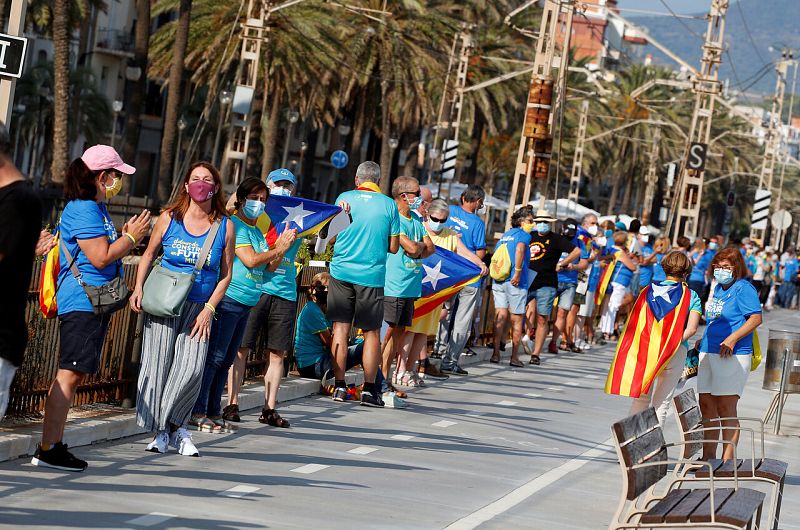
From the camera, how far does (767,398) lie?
64.6 feet

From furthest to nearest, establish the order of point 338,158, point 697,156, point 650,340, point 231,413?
point 338,158 < point 697,156 < point 650,340 < point 231,413

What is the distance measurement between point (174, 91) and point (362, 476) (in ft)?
93.4

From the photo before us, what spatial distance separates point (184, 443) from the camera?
9.72 meters

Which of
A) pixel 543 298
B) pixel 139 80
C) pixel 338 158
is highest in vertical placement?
pixel 338 158

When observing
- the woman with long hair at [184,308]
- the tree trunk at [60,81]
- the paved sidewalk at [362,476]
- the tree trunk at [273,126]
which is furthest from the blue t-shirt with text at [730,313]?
the tree trunk at [273,126]

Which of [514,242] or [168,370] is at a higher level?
[514,242]

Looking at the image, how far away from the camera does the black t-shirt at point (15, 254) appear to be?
577cm

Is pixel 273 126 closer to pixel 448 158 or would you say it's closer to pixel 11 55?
pixel 448 158

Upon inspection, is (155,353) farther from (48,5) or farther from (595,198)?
(595,198)

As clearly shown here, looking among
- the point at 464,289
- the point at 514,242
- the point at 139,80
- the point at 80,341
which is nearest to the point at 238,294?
the point at 80,341

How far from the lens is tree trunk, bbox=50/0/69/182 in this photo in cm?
3506

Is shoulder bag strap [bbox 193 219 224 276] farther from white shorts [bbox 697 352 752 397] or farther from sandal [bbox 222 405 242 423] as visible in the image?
white shorts [bbox 697 352 752 397]

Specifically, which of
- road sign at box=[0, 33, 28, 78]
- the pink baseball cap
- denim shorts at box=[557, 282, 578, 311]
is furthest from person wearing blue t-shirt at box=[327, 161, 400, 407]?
denim shorts at box=[557, 282, 578, 311]

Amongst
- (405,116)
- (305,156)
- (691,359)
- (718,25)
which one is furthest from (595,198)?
(691,359)
